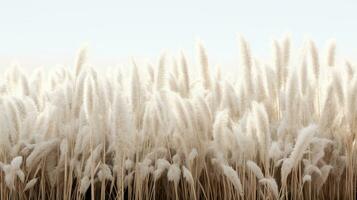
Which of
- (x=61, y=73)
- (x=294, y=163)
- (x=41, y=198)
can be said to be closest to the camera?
(x=294, y=163)

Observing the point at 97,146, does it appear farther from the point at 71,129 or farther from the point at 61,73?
the point at 61,73

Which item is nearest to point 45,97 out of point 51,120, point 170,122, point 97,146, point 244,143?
point 51,120

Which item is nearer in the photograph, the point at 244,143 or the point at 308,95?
the point at 244,143

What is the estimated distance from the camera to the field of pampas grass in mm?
1506

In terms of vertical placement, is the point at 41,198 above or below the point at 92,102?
below

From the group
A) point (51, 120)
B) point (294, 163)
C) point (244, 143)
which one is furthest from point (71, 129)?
point (294, 163)

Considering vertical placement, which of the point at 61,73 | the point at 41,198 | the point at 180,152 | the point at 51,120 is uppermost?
the point at 61,73

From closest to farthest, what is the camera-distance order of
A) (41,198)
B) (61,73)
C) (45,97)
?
1. (41,198)
2. (45,97)
3. (61,73)

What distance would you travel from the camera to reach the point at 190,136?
1.56 m

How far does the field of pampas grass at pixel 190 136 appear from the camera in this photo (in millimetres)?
1506

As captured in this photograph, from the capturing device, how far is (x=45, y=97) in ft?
6.26

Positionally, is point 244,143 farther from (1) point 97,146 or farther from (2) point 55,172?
(2) point 55,172

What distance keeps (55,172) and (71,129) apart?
140mm

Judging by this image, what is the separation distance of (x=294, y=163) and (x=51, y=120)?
728mm
